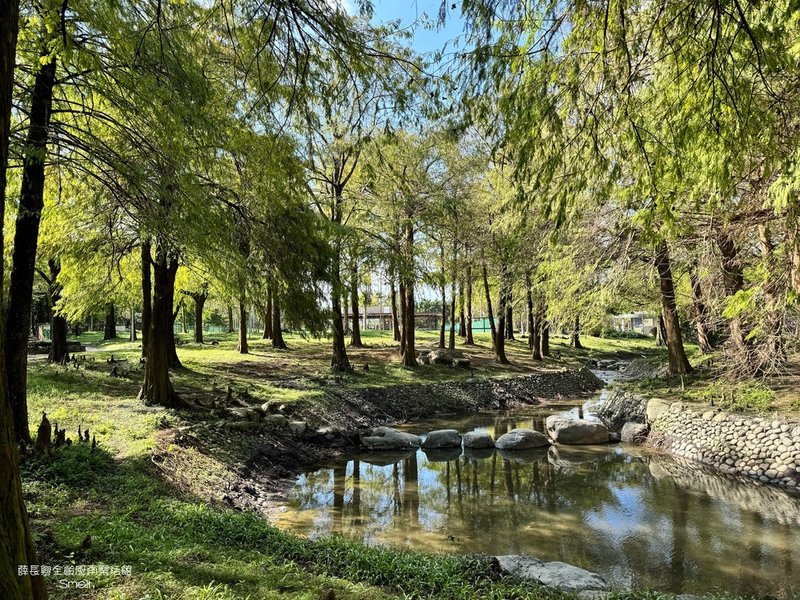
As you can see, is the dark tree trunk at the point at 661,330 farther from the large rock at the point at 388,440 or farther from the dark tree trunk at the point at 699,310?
the large rock at the point at 388,440

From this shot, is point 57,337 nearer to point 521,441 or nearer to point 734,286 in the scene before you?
point 521,441

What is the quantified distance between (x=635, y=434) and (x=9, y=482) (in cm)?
1359

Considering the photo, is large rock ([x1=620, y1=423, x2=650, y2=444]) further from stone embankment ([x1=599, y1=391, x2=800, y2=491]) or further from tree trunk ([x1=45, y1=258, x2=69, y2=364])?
tree trunk ([x1=45, y1=258, x2=69, y2=364])

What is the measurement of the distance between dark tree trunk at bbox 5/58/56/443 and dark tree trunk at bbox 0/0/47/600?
4906 mm

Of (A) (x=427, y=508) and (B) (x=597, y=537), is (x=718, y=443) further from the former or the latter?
(A) (x=427, y=508)

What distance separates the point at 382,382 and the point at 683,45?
1465 cm

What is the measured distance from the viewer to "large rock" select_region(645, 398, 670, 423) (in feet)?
42.3

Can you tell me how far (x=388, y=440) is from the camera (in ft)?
41.6

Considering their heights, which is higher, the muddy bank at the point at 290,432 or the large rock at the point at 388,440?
the muddy bank at the point at 290,432

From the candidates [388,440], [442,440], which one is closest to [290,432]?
[388,440]

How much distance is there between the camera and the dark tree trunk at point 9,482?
88.2 inches

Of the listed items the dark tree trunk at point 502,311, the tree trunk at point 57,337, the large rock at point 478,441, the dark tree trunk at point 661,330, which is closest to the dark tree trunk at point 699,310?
the large rock at point 478,441

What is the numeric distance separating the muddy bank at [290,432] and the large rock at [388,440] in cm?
42

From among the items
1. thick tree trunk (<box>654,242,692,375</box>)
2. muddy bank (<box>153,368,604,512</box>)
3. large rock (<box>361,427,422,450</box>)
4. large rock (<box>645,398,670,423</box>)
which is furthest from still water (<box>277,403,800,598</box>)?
thick tree trunk (<box>654,242,692,375</box>)
